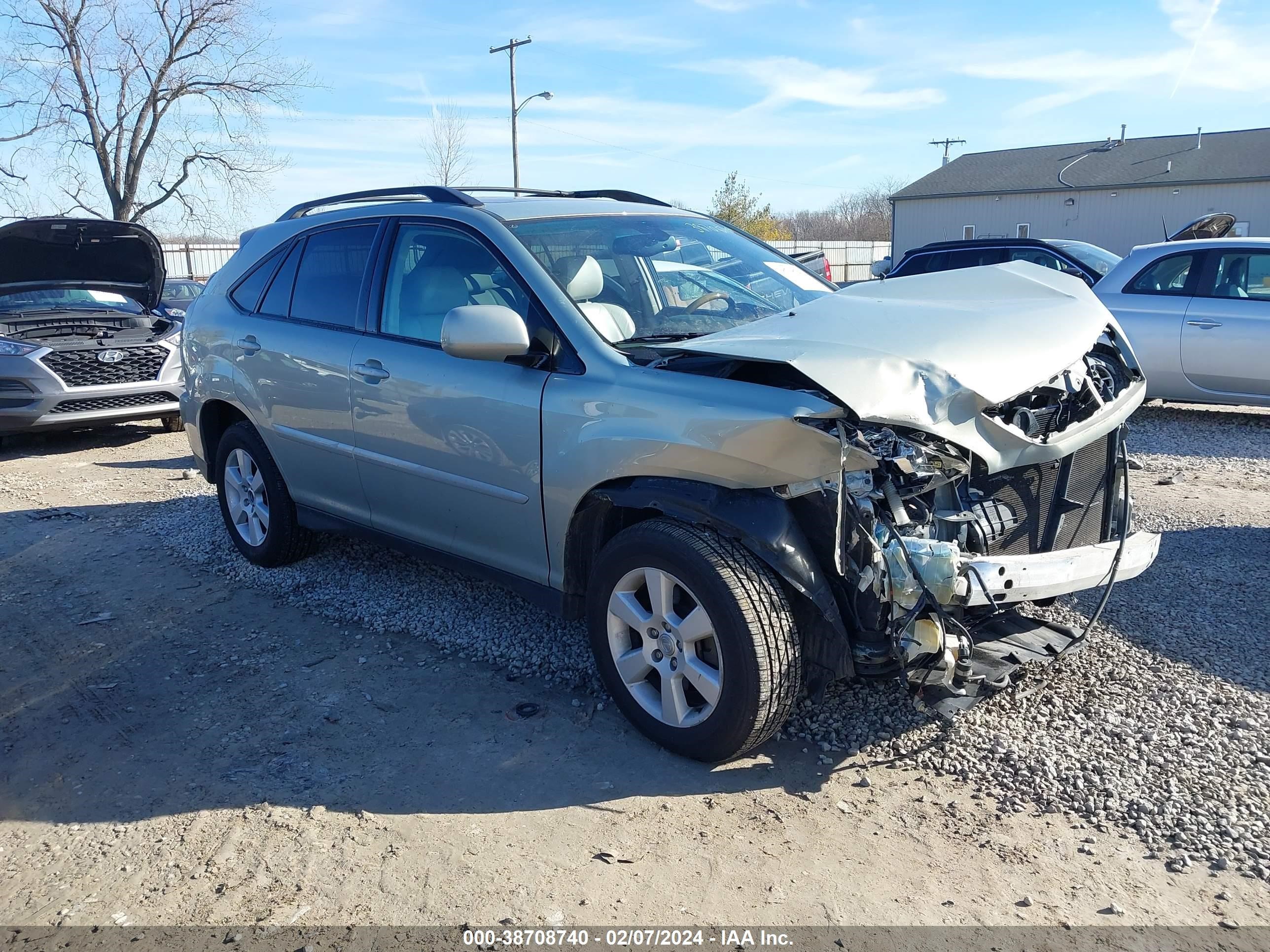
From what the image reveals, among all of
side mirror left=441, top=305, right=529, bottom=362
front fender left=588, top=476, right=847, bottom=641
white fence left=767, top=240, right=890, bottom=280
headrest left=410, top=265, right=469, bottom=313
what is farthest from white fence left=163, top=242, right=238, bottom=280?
front fender left=588, top=476, right=847, bottom=641

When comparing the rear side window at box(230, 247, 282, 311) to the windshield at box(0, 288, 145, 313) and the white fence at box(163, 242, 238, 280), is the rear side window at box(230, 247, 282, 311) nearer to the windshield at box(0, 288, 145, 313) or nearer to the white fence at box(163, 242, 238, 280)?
the windshield at box(0, 288, 145, 313)

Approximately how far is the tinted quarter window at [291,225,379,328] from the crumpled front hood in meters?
1.94

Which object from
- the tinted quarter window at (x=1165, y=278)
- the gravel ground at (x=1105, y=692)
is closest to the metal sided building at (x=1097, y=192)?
the tinted quarter window at (x=1165, y=278)

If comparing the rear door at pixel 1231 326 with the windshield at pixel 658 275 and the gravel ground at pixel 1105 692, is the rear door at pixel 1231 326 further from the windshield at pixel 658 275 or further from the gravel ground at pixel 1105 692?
the windshield at pixel 658 275

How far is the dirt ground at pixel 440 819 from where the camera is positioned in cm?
263

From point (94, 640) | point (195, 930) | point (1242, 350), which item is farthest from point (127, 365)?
point (1242, 350)

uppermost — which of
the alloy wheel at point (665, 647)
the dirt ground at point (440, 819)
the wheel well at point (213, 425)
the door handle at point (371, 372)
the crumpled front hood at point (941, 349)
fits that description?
the crumpled front hood at point (941, 349)

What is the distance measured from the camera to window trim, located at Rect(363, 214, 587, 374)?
11.8 feet

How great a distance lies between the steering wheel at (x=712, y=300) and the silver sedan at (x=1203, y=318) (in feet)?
19.2

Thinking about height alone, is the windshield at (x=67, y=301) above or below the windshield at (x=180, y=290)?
below

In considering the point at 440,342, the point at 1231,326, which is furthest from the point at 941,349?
the point at 1231,326

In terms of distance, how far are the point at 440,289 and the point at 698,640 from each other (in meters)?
1.97

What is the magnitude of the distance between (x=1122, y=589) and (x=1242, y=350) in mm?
4716

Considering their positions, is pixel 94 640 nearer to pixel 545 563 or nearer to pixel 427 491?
pixel 427 491
